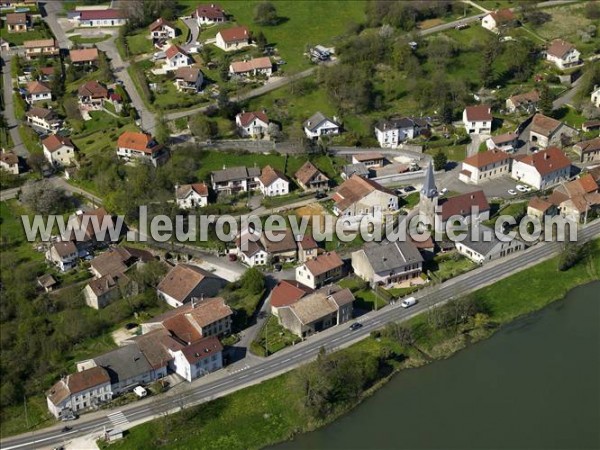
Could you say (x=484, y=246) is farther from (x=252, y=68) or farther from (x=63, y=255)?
(x=252, y=68)

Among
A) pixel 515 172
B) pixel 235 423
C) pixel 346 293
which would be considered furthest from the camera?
pixel 515 172

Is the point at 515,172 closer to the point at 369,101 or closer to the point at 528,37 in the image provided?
the point at 369,101

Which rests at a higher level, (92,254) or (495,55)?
(495,55)

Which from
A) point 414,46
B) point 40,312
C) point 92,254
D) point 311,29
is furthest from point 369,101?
point 40,312

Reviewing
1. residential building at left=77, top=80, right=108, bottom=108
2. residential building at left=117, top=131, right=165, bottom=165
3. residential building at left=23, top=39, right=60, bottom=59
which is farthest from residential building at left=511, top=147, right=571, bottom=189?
residential building at left=23, top=39, right=60, bottom=59

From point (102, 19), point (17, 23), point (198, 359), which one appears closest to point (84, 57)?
point (102, 19)
